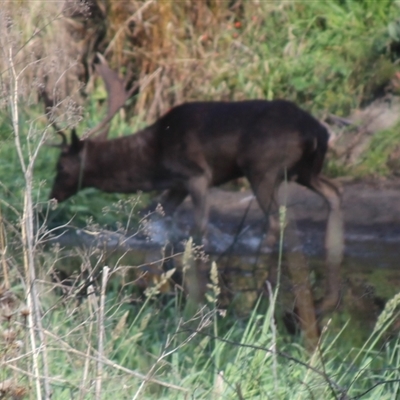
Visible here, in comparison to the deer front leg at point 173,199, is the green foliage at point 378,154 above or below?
below

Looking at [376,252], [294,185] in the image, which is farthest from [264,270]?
[294,185]

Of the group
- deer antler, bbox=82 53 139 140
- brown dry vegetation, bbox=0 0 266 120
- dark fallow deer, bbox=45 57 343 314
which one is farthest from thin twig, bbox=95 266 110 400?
brown dry vegetation, bbox=0 0 266 120

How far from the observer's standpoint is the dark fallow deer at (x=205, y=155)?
6996 mm

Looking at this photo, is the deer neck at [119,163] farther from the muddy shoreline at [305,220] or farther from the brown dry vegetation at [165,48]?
the brown dry vegetation at [165,48]

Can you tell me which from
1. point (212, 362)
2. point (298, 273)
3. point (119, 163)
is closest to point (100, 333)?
point (212, 362)

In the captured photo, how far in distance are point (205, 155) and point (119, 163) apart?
857 millimetres

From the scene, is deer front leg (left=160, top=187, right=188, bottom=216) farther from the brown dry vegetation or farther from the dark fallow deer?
the brown dry vegetation

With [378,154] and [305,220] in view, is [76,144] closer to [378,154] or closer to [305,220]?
[305,220]

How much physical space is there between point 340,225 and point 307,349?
329 centimetres

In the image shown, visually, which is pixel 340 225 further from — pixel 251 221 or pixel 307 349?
pixel 307 349

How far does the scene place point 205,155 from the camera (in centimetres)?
739

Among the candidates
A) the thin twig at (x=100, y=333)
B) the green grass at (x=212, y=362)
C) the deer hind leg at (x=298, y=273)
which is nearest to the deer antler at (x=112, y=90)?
the deer hind leg at (x=298, y=273)

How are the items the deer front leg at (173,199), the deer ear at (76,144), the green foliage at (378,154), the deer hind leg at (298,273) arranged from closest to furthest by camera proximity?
the deer hind leg at (298,273) < the deer ear at (76,144) < the deer front leg at (173,199) < the green foliage at (378,154)

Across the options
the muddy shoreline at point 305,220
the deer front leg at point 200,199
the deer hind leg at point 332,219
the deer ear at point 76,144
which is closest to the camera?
the deer hind leg at point 332,219
